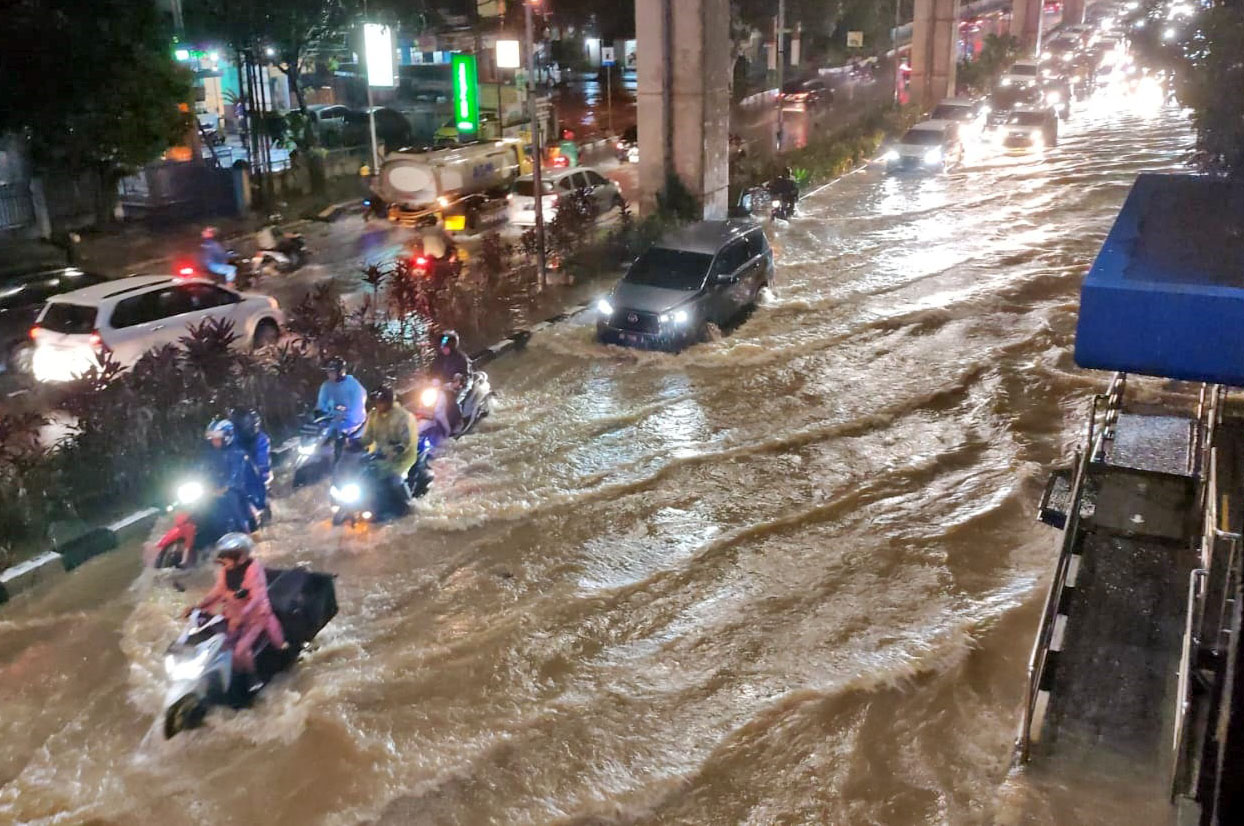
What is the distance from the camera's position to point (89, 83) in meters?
21.0

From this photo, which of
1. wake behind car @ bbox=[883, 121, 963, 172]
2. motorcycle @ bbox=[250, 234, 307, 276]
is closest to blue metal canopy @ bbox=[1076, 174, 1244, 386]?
motorcycle @ bbox=[250, 234, 307, 276]

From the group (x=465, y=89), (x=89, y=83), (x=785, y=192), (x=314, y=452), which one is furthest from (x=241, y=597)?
(x=465, y=89)

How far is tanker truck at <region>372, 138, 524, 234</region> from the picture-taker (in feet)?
76.3

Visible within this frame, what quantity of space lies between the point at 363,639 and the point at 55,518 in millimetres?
3558

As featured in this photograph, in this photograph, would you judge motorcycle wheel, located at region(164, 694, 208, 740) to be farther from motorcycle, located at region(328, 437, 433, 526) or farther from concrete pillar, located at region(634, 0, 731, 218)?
concrete pillar, located at region(634, 0, 731, 218)

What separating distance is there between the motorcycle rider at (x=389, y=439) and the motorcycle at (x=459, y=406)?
1.32 metres

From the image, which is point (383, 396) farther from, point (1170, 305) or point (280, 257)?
point (280, 257)

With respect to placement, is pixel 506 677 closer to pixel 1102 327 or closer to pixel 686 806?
pixel 686 806

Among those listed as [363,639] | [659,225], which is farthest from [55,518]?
[659,225]

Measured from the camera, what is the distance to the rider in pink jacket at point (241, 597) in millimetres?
6113

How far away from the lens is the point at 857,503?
9477mm

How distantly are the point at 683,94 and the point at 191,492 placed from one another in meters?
15.2

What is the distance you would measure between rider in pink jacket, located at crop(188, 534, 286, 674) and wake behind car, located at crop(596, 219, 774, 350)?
8.20 metres

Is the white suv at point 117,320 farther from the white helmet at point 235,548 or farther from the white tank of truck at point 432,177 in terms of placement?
the white tank of truck at point 432,177
